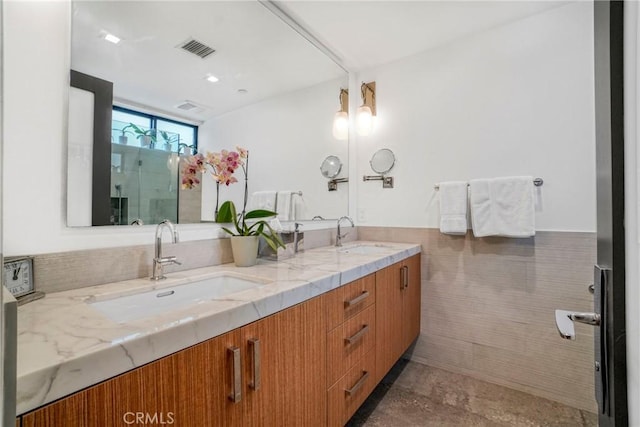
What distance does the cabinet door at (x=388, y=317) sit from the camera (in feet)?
4.88

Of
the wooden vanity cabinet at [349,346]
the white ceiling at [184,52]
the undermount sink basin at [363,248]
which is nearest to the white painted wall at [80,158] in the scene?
the white ceiling at [184,52]

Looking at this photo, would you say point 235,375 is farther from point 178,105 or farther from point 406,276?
point 406,276

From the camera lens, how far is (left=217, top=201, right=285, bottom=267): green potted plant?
1.33 meters

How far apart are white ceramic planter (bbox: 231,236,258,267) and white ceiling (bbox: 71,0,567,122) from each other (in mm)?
614

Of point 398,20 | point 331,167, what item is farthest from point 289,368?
point 398,20

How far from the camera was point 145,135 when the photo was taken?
1.17 m

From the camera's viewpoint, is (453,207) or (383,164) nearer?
(453,207)

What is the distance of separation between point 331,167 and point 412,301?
1.16 meters

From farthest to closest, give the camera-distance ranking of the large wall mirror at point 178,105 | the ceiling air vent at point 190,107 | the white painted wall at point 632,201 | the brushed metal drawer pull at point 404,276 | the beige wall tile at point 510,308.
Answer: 1. the brushed metal drawer pull at point 404,276
2. the beige wall tile at point 510,308
3. the ceiling air vent at point 190,107
4. the large wall mirror at point 178,105
5. the white painted wall at point 632,201

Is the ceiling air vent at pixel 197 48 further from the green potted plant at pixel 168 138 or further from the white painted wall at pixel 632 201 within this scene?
the white painted wall at pixel 632 201

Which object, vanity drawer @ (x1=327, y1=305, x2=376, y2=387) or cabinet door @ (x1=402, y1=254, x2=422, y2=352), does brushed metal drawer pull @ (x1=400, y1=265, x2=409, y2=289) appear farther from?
vanity drawer @ (x1=327, y1=305, x2=376, y2=387)

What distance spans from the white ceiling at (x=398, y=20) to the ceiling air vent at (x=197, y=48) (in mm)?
610

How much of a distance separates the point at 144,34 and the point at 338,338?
4.87 ft

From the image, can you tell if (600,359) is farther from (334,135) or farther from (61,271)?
(334,135)
